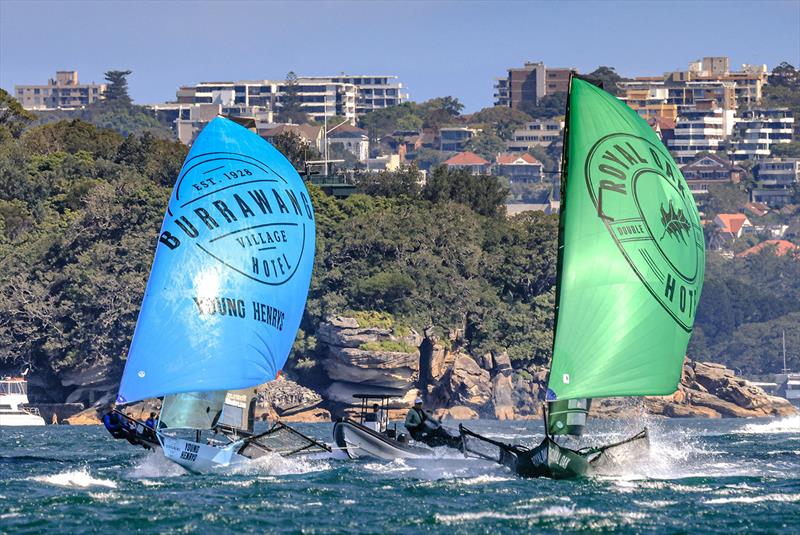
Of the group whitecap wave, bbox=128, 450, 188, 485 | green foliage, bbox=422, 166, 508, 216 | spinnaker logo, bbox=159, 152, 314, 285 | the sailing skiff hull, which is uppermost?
spinnaker logo, bbox=159, 152, 314, 285

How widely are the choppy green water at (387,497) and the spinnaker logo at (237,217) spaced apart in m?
4.84

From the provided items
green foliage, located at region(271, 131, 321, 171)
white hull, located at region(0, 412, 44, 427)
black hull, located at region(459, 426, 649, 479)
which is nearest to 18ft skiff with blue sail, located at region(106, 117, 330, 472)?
black hull, located at region(459, 426, 649, 479)

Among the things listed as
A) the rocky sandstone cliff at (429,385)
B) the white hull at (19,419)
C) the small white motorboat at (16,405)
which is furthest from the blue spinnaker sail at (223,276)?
the small white motorboat at (16,405)

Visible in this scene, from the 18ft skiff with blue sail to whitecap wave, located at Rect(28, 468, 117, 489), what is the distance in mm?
1874

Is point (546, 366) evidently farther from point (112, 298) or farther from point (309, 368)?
point (112, 298)

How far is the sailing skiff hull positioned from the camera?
163 feet

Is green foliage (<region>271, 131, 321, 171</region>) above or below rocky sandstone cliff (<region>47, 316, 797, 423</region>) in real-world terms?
above

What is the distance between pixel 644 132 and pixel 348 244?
58.4m

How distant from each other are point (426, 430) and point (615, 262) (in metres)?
8.56

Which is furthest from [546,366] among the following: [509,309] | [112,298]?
[112,298]

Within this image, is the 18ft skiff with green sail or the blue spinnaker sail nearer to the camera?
the 18ft skiff with green sail

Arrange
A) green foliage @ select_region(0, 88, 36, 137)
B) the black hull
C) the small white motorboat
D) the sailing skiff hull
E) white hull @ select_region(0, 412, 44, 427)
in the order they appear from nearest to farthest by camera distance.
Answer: the black hull, the sailing skiff hull, white hull @ select_region(0, 412, 44, 427), the small white motorboat, green foliage @ select_region(0, 88, 36, 137)

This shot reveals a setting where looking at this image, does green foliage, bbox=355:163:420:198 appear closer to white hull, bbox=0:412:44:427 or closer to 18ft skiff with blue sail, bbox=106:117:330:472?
white hull, bbox=0:412:44:427

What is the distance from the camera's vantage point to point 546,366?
102 metres
